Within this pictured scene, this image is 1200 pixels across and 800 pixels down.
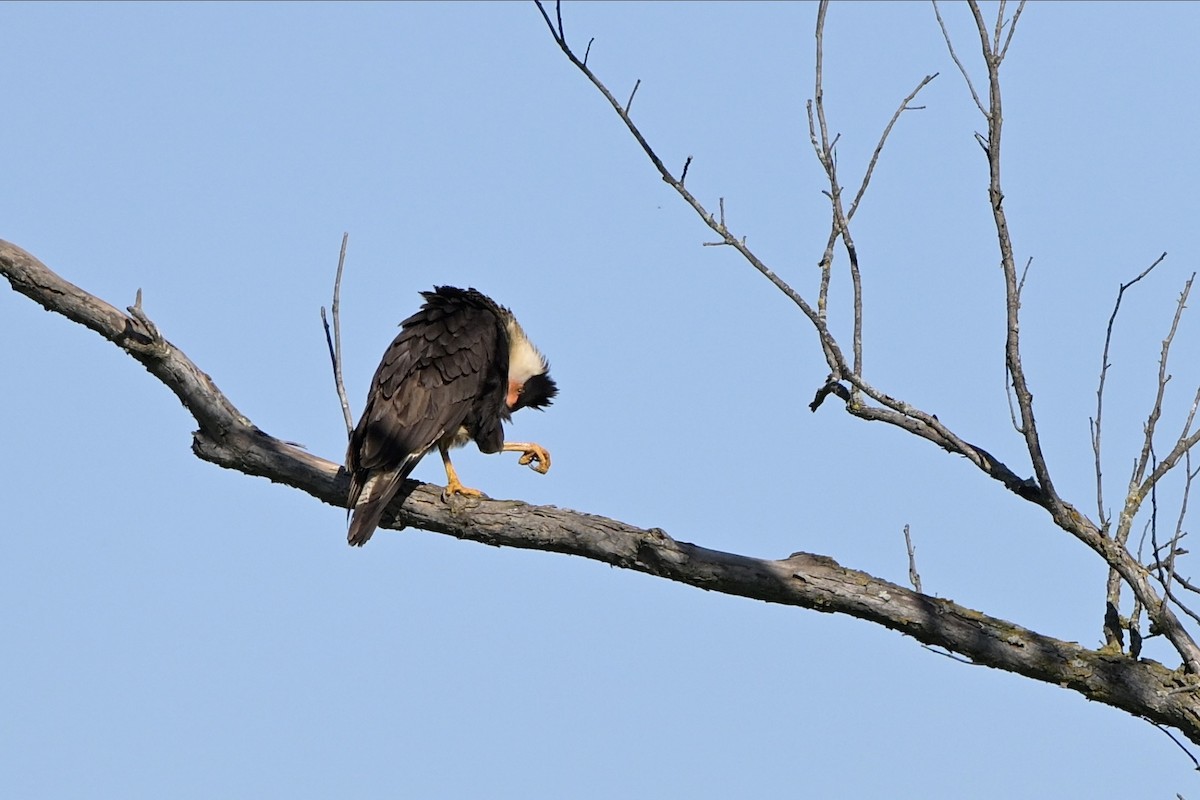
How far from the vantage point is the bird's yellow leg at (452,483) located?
4.67 metres

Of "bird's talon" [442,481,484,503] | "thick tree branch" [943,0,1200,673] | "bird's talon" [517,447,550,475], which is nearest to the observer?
"thick tree branch" [943,0,1200,673]

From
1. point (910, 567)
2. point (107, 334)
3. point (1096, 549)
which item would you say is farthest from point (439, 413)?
point (1096, 549)

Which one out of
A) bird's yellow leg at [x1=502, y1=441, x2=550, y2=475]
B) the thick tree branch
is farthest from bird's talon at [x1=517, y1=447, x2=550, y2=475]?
the thick tree branch

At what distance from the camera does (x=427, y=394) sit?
213 inches

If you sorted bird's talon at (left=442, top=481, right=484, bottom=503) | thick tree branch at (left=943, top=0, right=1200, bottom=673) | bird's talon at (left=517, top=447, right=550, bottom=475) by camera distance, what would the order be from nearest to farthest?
thick tree branch at (left=943, top=0, right=1200, bottom=673) < bird's talon at (left=442, top=481, right=484, bottom=503) < bird's talon at (left=517, top=447, right=550, bottom=475)

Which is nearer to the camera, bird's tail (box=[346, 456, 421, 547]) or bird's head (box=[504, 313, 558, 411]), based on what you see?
bird's tail (box=[346, 456, 421, 547])

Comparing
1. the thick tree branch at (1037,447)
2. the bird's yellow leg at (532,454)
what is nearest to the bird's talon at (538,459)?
the bird's yellow leg at (532,454)

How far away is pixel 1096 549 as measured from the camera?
12.2 feet

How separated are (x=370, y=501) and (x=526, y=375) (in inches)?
96.5

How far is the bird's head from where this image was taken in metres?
6.85

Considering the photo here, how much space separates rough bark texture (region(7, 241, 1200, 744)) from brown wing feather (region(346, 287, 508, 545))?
331 mm

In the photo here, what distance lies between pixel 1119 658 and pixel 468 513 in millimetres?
2105

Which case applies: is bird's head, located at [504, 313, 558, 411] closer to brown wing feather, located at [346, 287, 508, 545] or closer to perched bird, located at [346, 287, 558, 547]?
perched bird, located at [346, 287, 558, 547]

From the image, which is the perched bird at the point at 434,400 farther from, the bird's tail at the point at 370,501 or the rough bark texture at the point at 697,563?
the rough bark texture at the point at 697,563
